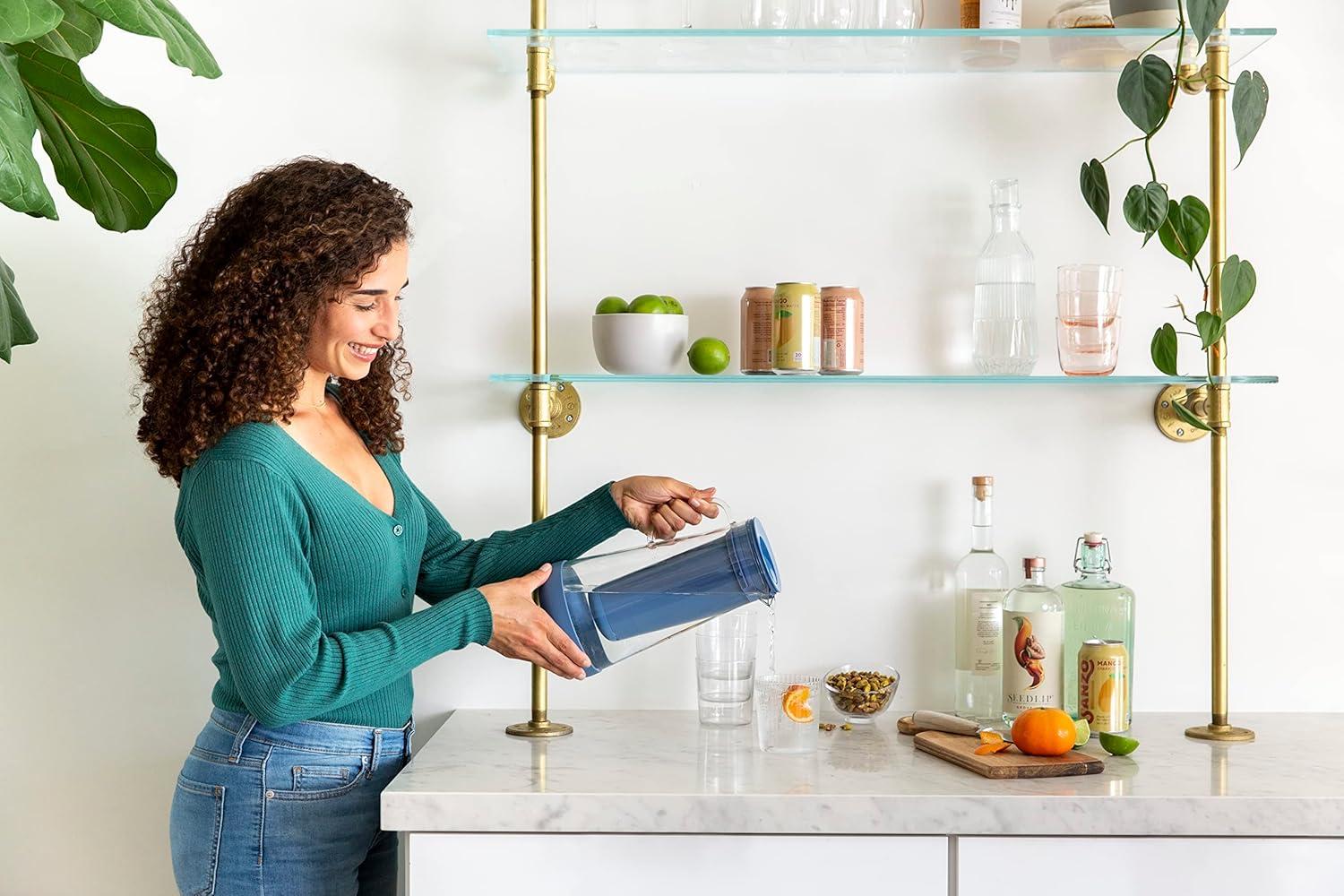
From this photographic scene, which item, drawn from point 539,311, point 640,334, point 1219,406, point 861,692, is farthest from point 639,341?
point 1219,406

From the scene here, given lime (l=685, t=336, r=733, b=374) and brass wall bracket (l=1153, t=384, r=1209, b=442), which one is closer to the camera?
lime (l=685, t=336, r=733, b=374)

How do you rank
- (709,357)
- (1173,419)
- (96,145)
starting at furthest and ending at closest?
(1173,419), (709,357), (96,145)

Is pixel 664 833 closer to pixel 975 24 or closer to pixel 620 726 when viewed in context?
pixel 620 726

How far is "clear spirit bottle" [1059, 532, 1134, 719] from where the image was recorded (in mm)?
1652

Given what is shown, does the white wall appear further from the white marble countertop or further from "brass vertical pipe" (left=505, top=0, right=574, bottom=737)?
the white marble countertop

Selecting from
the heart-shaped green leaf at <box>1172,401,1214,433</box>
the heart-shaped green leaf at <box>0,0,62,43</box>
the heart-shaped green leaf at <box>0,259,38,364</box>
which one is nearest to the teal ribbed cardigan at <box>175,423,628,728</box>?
the heart-shaped green leaf at <box>0,259,38,364</box>

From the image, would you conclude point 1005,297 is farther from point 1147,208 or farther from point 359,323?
point 359,323

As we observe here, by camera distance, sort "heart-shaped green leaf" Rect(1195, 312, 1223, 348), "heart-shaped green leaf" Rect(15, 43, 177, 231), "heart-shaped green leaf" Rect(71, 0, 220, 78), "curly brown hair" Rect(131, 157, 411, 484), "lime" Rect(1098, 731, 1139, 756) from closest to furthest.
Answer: "heart-shaped green leaf" Rect(71, 0, 220, 78)
"heart-shaped green leaf" Rect(15, 43, 177, 231)
"curly brown hair" Rect(131, 157, 411, 484)
"lime" Rect(1098, 731, 1139, 756)
"heart-shaped green leaf" Rect(1195, 312, 1223, 348)

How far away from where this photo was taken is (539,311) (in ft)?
5.41

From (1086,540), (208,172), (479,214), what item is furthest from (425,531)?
(1086,540)

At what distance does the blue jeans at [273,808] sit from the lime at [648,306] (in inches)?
24.8

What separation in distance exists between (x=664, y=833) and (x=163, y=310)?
0.82 m

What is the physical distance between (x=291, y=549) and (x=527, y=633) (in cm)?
28

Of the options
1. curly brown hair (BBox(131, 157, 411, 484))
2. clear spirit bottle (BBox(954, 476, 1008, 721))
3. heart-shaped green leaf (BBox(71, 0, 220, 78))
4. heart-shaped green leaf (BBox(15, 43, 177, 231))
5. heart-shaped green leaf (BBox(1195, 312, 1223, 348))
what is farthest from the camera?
clear spirit bottle (BBox(954, 476, 1008, 721))
